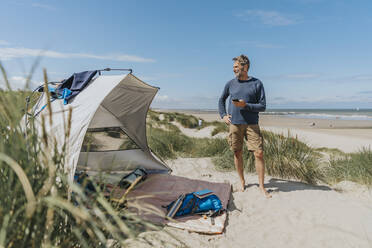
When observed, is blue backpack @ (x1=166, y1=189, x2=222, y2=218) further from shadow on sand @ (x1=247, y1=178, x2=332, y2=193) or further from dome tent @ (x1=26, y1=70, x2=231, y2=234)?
shadow on sand @ (x1=247, y1=178, x2=332, y2=193)

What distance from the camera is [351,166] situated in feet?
15.9

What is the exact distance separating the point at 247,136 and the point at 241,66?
968 mm

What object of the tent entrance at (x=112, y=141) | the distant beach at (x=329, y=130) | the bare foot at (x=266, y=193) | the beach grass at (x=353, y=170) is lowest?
the distant beach at (x=329, y=130)

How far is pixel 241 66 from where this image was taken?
3.76 metres

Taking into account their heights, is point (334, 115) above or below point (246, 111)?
below

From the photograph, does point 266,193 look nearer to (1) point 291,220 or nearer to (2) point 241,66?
(1) point 291,220

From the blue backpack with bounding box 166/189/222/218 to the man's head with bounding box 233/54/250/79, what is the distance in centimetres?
167

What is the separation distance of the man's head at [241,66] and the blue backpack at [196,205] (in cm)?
167

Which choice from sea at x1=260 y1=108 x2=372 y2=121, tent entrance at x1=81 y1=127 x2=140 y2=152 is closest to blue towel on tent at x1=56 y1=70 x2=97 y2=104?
tent entrance at x1=81 y1=127 x2=140 y2=152

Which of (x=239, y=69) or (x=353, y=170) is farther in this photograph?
(x=353, y=170)

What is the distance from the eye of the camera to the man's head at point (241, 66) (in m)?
3.77

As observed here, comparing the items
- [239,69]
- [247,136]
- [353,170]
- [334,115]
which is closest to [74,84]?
[239,69]

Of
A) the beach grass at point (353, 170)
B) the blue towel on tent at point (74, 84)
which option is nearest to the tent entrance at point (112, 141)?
the blue towel on tent at point (74, 84)

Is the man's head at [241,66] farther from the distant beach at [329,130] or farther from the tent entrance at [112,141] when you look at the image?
the tent entrance at [112,141]
